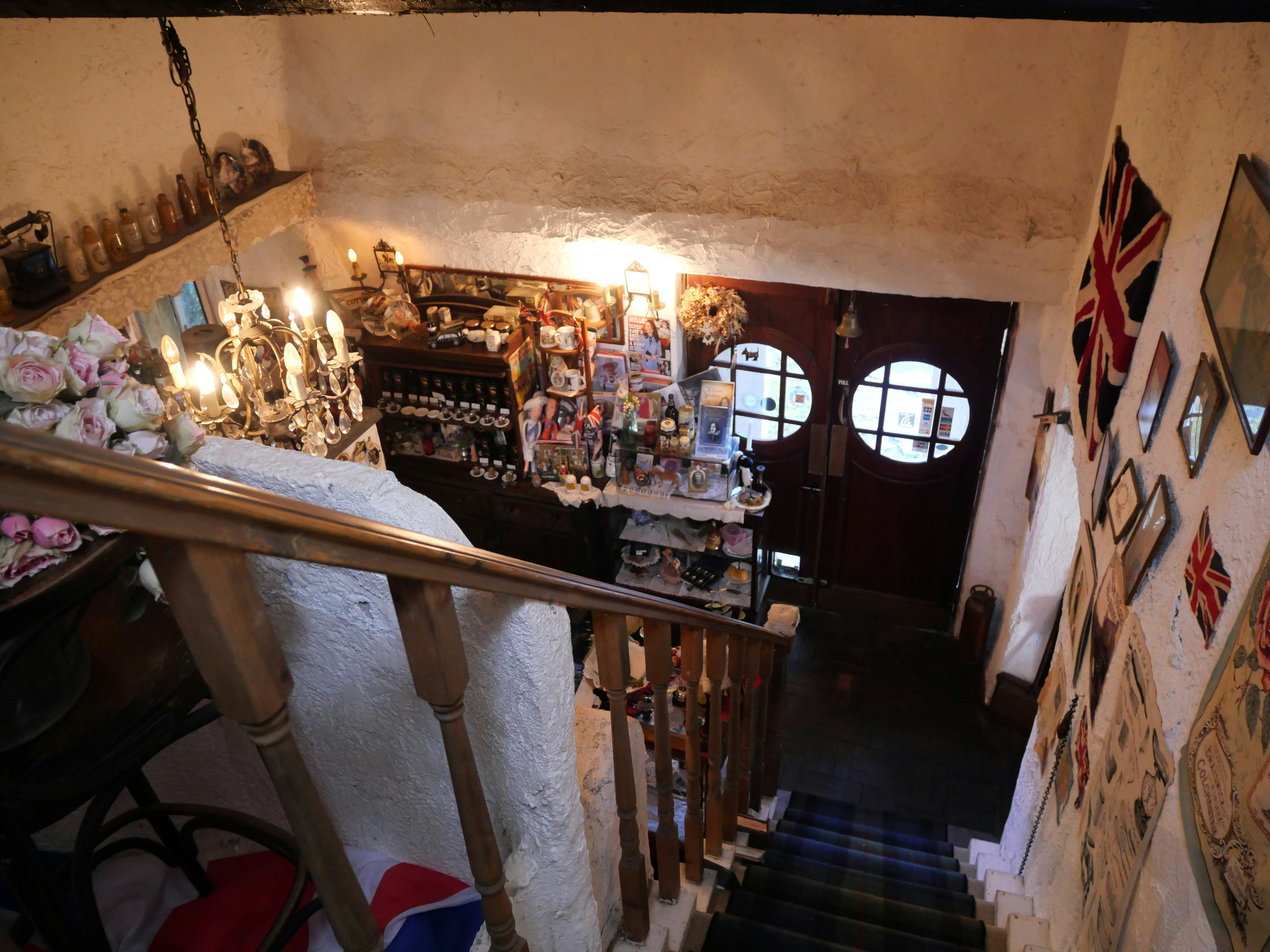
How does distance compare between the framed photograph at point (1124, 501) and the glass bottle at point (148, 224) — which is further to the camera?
the glass bottle at point (148, 224)

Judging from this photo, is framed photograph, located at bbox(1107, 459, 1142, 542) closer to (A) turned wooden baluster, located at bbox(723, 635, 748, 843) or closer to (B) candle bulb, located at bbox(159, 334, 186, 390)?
(A) turned wooden baluster, located at bbox(723, 635, 748, 843)

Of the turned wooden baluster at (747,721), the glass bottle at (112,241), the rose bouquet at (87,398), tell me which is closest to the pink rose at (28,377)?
the rose bouquet at (87,398)

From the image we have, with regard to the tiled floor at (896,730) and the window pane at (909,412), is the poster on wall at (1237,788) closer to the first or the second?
the tiled floor at (896,730)

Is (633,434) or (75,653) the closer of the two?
(75,653)

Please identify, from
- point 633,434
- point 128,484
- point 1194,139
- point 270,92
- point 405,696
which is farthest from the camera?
point 633,434

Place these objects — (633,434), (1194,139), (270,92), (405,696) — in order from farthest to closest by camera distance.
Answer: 1. (633,434)
2. (270,92)
3. (1194,139)
4. (405,696)

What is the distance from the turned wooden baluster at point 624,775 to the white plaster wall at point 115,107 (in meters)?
3.95

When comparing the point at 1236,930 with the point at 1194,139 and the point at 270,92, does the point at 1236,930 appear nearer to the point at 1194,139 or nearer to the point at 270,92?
the point at 1194,139

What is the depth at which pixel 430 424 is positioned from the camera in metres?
6.42

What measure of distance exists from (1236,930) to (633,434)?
15.6ft

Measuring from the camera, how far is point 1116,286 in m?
2.98

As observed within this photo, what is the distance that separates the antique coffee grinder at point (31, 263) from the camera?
155 inches

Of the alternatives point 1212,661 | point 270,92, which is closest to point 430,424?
point 270,92

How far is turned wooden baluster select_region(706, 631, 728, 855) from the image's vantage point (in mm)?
2555
